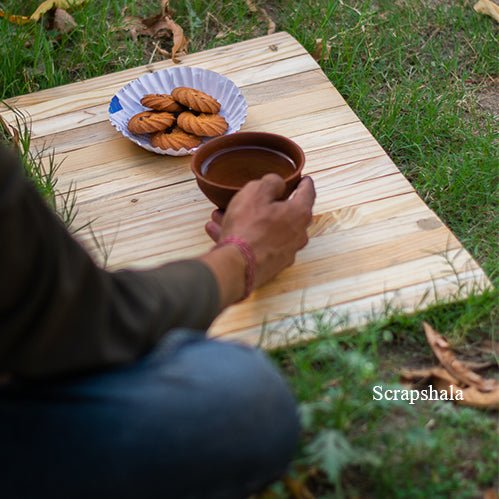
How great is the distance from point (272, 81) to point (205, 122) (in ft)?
1.50

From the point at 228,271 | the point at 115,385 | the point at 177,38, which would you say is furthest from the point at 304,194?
the point at 177,38

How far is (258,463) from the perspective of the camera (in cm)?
161

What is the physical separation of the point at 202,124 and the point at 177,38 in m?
0.83

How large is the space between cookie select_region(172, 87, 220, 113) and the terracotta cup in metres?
0.35

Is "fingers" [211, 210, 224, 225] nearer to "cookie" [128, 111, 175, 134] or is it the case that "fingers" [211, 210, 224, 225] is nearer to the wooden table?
the wooden table

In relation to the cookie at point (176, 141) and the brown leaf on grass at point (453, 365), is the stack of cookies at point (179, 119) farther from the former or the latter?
the brown leaf on grass at point (453, 365)

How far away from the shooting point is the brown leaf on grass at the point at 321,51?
326 cm

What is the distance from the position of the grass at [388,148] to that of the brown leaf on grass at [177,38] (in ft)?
0.24

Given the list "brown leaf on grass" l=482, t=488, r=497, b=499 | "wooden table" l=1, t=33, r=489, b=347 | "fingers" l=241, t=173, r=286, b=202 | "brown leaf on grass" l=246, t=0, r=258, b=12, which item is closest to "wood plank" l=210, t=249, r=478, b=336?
"wooden table" l=1, t=33, r=489, b=347

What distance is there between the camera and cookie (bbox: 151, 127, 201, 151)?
267 centimetres

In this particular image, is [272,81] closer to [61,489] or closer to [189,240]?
[189,240]

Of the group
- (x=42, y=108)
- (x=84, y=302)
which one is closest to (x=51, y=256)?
(x=84, y=302)

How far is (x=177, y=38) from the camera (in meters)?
3.38

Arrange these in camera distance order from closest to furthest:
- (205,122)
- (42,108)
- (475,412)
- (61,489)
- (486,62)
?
1. (61,489)
2. (475,412)
3. (205,122)
4. (42,108)
5. (486,62)
